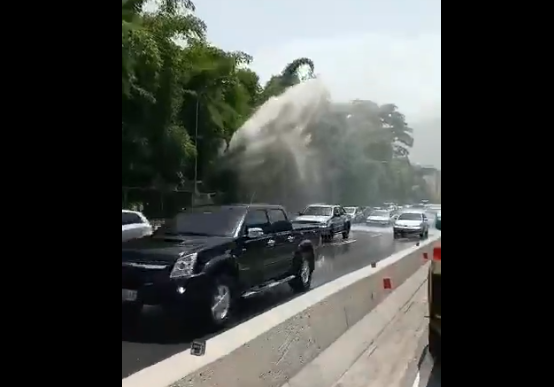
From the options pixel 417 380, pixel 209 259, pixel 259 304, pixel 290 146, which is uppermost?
pixel 290 146

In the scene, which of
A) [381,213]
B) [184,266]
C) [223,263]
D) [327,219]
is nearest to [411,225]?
[381,213]

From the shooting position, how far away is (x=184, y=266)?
2.32 meters

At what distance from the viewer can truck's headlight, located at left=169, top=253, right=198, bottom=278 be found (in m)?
2.30

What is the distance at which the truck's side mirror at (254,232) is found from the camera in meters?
2.45

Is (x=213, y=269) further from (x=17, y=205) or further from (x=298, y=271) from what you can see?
(x=17, y=205)

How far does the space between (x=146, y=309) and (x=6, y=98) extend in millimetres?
884

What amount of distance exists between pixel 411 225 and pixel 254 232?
2.31 ft

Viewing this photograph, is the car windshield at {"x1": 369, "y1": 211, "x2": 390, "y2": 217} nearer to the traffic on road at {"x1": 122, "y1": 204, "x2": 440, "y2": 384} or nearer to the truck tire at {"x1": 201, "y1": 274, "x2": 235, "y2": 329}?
the traffic on road at {"x1": 122, "y1": 204, "x2": 440, "y2": 384}

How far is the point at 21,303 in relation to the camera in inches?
83.5

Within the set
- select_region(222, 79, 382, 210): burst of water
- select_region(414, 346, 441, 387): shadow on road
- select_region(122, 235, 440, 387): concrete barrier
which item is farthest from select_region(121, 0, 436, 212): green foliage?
select_region(414, 346, 441, 387): shadow on road

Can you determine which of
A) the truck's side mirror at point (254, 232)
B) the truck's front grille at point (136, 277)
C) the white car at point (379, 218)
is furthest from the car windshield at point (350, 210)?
the truck's front grille at point (136, 277)

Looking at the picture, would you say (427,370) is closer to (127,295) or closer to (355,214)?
(355,214)
